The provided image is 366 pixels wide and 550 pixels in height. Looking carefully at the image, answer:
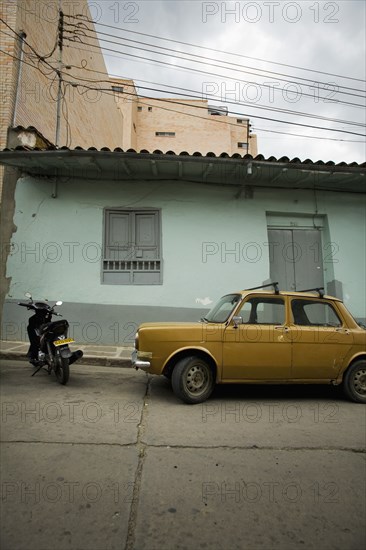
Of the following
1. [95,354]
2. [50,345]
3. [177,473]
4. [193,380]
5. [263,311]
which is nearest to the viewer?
[177,473]

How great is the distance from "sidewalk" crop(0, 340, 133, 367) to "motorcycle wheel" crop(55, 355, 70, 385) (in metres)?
1.38

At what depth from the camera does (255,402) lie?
4.71 metres

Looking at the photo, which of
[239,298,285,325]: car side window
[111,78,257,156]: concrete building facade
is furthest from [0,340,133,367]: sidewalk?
[111,78,257,156]: concrete building facade

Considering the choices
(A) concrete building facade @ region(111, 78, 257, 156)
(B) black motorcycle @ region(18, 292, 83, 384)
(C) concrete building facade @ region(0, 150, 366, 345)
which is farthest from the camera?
(A) concrete building facade @ region(111, 78, 257, 156)

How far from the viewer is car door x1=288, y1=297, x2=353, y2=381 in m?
4.76

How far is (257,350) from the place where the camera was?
464 centimetres

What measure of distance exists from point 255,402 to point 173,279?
389 cm

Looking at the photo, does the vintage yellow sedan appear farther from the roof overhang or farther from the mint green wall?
the roof overhang

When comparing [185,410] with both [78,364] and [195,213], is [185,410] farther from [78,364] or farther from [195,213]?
[195,213]

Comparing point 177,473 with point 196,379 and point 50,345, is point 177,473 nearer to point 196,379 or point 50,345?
point 196,379

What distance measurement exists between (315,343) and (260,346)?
83cm

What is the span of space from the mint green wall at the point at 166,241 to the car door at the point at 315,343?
3.17 m

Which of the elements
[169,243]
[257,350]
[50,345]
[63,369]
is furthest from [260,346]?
[169,243]

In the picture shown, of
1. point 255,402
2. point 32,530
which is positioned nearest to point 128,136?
point 255,402
